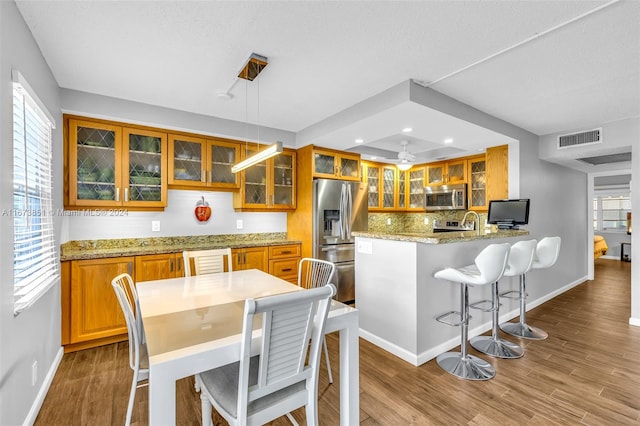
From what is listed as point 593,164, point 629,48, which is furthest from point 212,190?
point 593,164

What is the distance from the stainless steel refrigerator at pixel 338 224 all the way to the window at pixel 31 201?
2.64 meters

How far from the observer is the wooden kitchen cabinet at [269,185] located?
13.0ft

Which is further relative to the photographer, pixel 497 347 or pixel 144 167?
pixel 144 167

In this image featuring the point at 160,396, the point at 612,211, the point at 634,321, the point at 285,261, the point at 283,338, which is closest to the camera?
the point at 160,396

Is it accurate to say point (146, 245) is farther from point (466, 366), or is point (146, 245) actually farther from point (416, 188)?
point (416, 188)

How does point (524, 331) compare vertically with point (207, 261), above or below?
below

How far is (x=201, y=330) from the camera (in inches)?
54.9

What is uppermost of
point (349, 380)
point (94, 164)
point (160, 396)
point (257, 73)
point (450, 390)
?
point (257, 73)

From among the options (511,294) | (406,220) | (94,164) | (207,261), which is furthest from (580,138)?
(94,164)

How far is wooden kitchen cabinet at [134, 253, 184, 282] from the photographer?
10.0ft

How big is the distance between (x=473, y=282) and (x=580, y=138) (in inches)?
117

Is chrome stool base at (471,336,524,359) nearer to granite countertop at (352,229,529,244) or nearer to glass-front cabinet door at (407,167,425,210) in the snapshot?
granite countertop at (352,229,529,244)

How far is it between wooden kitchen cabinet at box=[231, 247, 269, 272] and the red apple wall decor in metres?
0.65

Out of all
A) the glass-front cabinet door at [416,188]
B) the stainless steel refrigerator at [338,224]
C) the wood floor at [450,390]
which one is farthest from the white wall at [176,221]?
the glass-front cabinet door at [416,188]
